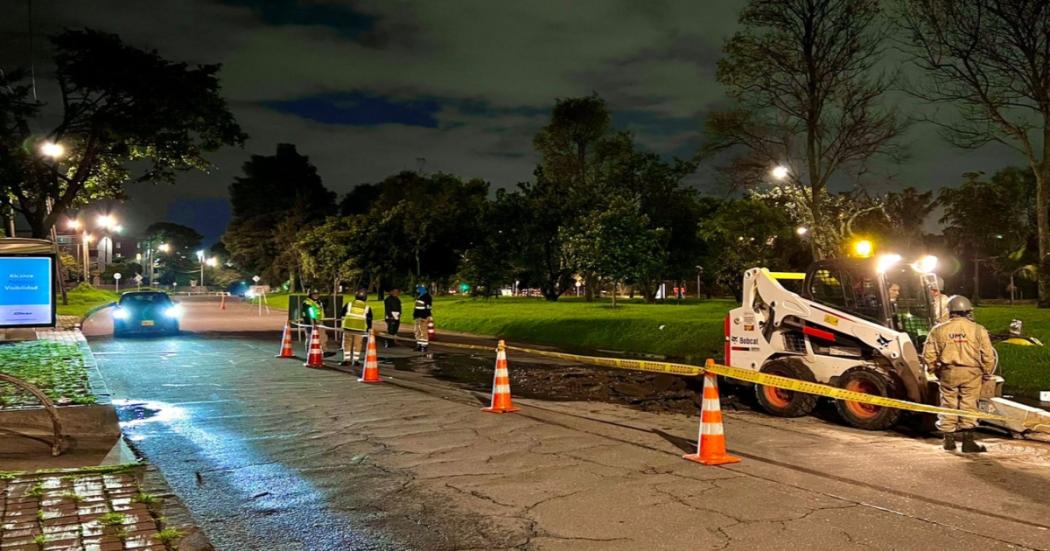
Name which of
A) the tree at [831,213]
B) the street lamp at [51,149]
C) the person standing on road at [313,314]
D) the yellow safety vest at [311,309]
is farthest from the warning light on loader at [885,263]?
the street lamp at [51,149]

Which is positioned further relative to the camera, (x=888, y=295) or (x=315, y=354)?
(x=315, y=354)

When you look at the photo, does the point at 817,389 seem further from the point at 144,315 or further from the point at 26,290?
the point at 144,315

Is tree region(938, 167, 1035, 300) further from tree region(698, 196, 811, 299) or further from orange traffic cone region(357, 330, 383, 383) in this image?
orange traffic cone region(357, 330, 383, 383)

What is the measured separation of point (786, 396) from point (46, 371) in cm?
1109

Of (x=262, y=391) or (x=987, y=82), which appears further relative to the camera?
(x=987, y=82)

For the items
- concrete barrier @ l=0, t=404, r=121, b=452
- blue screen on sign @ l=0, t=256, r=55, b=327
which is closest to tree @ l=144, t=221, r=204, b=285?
blue screen on sign @ l=0, t=256, r=55, b=327

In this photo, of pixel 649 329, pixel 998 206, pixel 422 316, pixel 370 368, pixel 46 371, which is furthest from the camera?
pixel 998 206

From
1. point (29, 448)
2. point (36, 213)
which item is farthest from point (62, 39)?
point (29, 448)

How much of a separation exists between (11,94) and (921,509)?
30.1m

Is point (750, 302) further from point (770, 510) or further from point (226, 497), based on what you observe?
point (226, 497)

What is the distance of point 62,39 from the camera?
28000mm

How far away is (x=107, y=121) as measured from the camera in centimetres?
2858

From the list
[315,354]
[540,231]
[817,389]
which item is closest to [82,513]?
[817,389]

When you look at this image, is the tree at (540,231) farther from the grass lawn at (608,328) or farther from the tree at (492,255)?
the grass lawn at (608,328)
